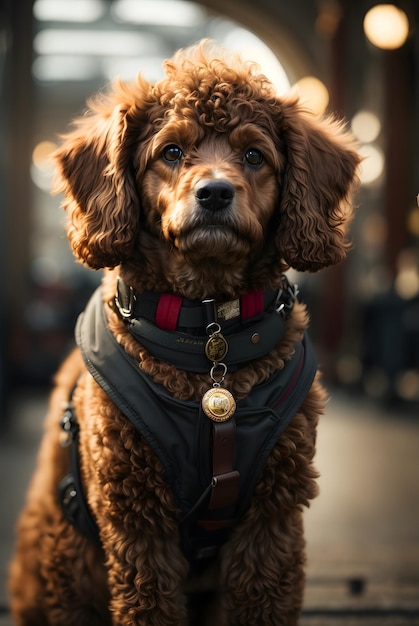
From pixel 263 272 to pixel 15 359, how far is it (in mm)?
6688

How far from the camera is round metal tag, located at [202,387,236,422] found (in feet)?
6.78

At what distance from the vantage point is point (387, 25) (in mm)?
Answer: 7648

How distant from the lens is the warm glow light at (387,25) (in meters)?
7.61

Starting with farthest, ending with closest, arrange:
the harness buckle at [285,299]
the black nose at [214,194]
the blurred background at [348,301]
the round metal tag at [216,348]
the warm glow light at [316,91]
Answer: the warm glow light at [316,91] < the blurred background at [348,301] < the harness buckle at [285,299] < the round metal tag at [216,348] < the black nose at [214,194]

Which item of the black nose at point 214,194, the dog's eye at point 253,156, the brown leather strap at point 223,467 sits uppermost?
the dog's eye at point 253,156

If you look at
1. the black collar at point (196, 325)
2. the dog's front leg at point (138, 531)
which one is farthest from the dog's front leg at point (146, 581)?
the black collar at point (196, 325)

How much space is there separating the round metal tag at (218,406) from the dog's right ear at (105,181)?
0.46m

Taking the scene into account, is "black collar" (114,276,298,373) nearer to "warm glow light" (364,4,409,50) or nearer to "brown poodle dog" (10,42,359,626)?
"brown poodle dog" (10,42,359,626)

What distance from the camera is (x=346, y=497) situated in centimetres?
473

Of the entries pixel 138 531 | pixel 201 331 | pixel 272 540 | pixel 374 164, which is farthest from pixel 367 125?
pixel 138 531

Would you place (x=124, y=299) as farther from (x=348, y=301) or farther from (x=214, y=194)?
(x=348, y=301)

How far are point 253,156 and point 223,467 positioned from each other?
864 mm

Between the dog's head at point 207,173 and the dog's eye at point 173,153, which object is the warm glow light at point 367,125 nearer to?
the dog's head at point 207,173

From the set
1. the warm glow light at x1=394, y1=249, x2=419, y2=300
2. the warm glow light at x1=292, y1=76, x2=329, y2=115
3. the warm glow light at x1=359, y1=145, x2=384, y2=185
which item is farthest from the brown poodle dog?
the warm glow light at x1=292, y1=76, x2=329, y2=115
